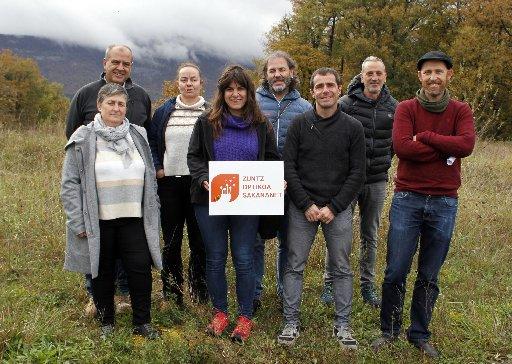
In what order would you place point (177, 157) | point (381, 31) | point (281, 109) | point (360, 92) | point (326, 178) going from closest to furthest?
1. point (326, 178)
2. point (177, 157)
3. point (281, 109)
4. point (360, 92)
5. point (381, 31)

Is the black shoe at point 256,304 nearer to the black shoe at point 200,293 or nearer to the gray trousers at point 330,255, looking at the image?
the black shoe at point 200,293

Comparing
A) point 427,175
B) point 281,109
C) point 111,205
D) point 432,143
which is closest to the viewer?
point 432,143

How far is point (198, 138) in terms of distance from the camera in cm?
397

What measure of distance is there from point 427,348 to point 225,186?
2.05 metres

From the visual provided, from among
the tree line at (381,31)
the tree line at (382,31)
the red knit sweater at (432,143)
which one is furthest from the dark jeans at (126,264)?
the tree line at (382,31)

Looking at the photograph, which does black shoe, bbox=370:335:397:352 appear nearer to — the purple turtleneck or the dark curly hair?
the purple turtleneck

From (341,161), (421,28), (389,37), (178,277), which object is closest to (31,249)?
(178,277)

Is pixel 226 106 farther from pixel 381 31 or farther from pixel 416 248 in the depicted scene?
pixel 381 31

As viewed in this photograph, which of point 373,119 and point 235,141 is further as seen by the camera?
point 373,119

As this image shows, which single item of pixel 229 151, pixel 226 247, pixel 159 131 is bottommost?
pixel 226 247

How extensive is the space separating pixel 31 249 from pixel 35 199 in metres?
1.72

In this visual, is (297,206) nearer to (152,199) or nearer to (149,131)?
(152,199)

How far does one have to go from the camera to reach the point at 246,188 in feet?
12.7

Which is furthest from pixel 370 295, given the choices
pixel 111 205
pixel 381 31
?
pixel 381 31
